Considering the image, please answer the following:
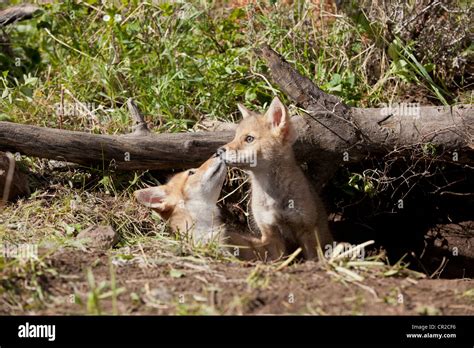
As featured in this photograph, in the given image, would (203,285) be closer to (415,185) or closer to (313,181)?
(313,181)

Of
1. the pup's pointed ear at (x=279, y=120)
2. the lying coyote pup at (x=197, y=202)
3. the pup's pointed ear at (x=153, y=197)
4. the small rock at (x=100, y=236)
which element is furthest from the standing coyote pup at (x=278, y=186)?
the small rock at (x=100, y=236)

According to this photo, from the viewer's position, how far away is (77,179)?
278 inches

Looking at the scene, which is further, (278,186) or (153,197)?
(153,197)

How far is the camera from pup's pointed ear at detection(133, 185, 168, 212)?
21.2ft

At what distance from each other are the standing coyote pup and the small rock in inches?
45.6

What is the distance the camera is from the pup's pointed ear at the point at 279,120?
6.33m

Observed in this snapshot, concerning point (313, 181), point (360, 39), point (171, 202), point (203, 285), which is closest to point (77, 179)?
point (171, 202)

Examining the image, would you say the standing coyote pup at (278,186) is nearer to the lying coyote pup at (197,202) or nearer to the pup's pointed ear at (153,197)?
the lying coyote pup at (197,202)

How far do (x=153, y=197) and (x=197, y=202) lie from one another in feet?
1.29

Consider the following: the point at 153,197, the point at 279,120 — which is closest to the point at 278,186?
the point at 279,120

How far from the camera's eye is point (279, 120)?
6.40 m

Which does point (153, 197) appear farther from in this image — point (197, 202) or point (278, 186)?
point (278, 186)

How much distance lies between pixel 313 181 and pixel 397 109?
1030 millimetres

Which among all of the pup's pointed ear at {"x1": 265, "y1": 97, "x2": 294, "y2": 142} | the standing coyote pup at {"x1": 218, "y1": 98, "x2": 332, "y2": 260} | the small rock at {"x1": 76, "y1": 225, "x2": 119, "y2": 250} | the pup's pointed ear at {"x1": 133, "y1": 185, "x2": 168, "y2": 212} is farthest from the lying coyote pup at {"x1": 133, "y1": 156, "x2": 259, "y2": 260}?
the pup's pointed ear at {"x1": 265, "y1": 97, "x2": 294, "y2": 142}
